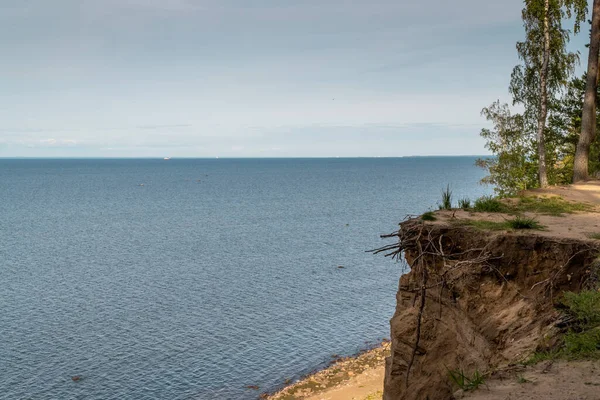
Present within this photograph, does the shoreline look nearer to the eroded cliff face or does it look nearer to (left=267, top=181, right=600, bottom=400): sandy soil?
(left=267, top=181, right=600, bottom=400): sandy soil

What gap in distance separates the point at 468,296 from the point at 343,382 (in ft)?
63.5

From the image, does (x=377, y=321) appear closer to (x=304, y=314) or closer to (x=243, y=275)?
(x=304, y=314)

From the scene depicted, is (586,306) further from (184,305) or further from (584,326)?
(184,305)

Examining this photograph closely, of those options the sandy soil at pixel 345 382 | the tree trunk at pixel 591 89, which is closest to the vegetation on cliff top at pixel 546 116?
the tree trunk at pixel 591 89

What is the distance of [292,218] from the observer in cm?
9269

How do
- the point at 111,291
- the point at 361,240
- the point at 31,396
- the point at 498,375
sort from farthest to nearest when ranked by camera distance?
the point at 361,240
the point at 111,291
the point at 31,396
the point at 498,375

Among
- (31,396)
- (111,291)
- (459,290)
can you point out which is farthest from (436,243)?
(111,291)

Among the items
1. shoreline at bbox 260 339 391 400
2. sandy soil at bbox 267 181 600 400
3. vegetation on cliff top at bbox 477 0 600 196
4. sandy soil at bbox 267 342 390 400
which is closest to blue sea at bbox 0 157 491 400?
shoreline at bbox 260 339 391 400

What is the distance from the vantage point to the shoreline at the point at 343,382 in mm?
28516

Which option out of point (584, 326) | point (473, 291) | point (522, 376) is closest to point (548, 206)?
point (473, 291)

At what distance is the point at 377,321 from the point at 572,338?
32.2 m

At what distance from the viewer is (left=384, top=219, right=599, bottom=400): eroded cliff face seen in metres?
11.7

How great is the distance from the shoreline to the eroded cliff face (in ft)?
49.5

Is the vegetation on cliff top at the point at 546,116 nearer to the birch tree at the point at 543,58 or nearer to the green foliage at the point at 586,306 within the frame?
the birch tree at the point at 543,58
